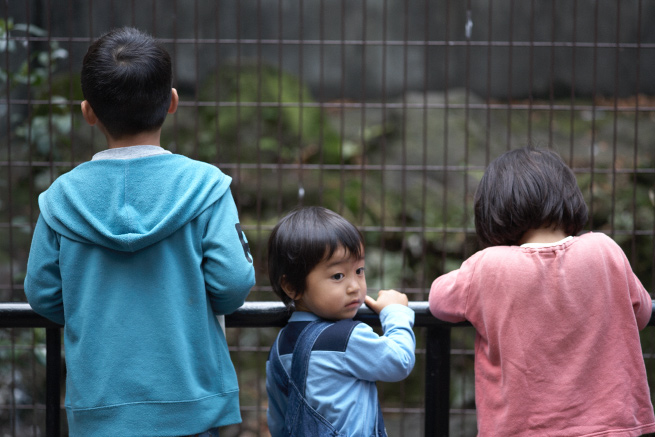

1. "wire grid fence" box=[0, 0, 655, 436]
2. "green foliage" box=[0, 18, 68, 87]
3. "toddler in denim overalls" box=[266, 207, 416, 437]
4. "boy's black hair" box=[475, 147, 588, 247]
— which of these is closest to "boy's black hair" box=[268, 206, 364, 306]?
"toddler in denim overalls" box=[266, 207, 416, 437]

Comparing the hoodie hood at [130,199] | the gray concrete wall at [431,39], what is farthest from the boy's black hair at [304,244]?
→ the gray concrete wall at [431,39]

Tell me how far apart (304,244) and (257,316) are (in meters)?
0.22

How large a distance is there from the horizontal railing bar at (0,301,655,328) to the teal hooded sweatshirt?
141 mm

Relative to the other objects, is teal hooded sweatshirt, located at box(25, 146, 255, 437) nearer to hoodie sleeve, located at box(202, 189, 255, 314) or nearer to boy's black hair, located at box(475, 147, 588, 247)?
hoodie sleeve, located at box(202, 189, 255, 314)

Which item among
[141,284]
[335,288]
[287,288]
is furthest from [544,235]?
[141,284]

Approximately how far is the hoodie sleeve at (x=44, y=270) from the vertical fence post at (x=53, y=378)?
0.65 feet

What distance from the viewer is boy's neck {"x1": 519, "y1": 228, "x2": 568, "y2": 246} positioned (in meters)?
1.94

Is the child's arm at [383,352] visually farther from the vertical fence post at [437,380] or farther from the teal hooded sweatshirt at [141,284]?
the teal hooded sweatshirt at [141,284]

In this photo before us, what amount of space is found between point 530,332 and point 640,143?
3.70m

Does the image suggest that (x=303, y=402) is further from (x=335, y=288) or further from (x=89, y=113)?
(x=89, y=113)

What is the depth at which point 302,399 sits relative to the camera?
1.88m

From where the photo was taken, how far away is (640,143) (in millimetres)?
5121

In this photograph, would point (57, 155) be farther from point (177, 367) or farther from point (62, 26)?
point (177, 367)

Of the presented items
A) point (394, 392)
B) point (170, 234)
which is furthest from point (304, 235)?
point (394, 392)
